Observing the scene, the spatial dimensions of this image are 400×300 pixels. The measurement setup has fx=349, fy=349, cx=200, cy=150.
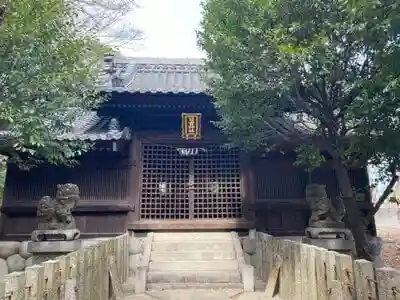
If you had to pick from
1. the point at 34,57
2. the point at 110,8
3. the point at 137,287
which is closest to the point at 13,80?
the point at 34,57

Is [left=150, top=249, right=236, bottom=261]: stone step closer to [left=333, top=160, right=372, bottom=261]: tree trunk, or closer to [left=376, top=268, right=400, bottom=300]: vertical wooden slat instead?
[left=333, top=160, right=372, bottom=261]: tree trunk

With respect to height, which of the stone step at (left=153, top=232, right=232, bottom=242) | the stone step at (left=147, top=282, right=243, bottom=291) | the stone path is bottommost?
the stone path

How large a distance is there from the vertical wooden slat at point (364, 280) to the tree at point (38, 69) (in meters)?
4.99

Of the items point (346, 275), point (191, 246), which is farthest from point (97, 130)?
point (346, 275)

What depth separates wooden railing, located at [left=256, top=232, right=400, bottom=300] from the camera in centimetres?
315

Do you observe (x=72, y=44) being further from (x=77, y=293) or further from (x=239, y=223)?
(x=239, y=223)

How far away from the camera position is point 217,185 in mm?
10242

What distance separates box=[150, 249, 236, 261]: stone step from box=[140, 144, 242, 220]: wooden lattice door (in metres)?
1.60

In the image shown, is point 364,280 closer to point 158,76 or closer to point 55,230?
point 55,230

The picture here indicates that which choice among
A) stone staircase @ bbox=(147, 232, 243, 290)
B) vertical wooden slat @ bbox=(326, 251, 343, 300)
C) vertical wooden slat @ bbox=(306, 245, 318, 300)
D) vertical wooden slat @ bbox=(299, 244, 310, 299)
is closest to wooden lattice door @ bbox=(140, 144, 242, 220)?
stone staircase @ bbox=(147, 232, 243, 290)

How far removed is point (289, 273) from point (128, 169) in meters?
5.66

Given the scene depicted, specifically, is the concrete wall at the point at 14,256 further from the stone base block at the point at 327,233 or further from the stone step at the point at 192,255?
the stone base block at the point at 327,233

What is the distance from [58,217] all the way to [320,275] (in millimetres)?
5548

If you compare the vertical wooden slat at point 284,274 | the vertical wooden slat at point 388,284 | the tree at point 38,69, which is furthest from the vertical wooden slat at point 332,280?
the tree at point 38,69
